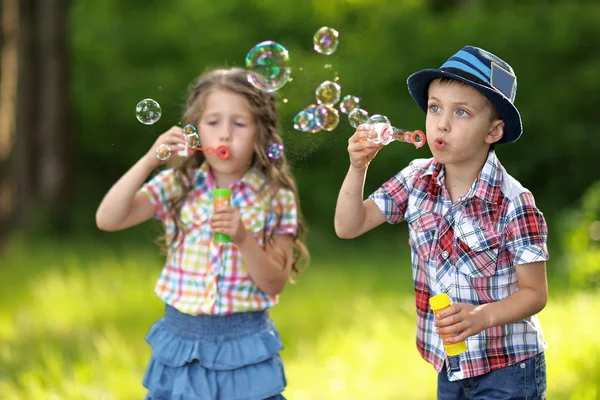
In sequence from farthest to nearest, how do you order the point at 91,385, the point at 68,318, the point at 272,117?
the point at 68,318
the point at 91,385
the point at 272,117

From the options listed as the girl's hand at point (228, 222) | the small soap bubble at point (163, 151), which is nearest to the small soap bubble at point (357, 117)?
the girl's hand at point (228, 222)

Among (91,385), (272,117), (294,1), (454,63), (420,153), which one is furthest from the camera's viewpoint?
(294,1)

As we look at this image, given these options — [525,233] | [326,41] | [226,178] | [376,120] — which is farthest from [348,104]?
[525,233]

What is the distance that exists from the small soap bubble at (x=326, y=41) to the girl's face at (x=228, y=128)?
0.39m

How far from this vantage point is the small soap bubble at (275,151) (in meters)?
3.23

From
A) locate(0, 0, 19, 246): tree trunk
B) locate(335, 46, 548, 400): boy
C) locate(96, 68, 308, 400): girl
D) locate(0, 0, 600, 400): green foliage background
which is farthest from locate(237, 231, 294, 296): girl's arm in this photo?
locate(0, 0, 19, 246): tree trunk

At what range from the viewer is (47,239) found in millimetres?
9328

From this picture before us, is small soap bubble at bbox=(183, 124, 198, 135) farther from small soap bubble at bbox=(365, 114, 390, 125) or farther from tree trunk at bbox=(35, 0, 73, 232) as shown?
tree trunk at bbox=(35, 0, 73, 232)

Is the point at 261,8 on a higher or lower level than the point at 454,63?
higher

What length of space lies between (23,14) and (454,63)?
26.1ft

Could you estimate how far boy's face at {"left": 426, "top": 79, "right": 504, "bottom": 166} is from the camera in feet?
8.41

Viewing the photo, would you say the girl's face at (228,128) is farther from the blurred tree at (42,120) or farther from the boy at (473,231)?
the blurred tree at (42,120)

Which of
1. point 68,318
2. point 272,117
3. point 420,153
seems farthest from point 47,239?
point 272,117

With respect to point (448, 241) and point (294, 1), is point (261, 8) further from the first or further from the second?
point (448, 241)
